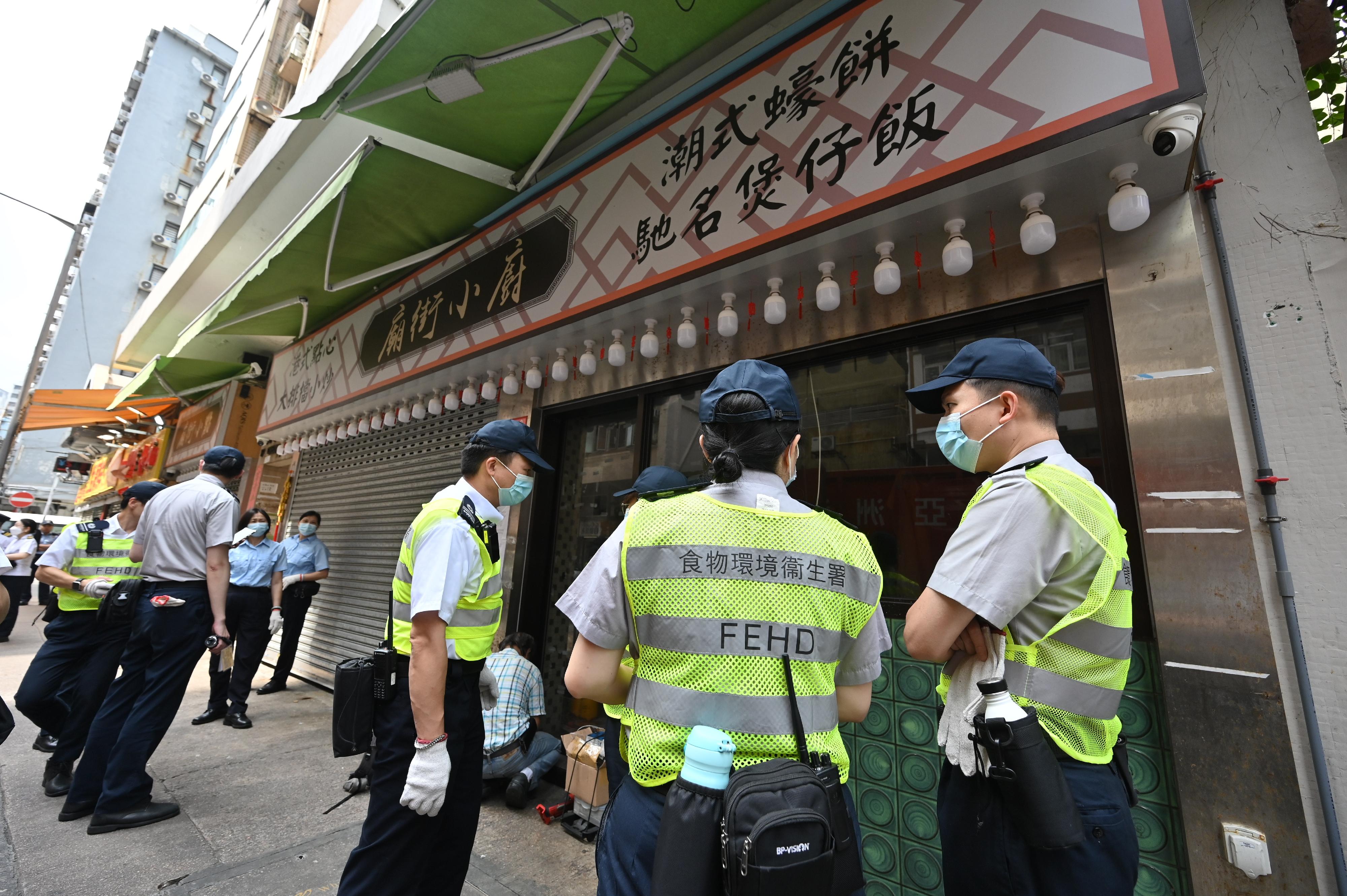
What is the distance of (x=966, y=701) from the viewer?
4.87 feet

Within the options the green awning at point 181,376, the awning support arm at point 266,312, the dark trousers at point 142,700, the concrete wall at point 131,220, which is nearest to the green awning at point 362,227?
the awning support arm at point 266,312

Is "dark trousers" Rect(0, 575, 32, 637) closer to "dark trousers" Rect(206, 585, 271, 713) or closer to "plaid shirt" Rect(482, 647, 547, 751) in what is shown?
"dark trousers" Rect(206, 585, 271, 713)

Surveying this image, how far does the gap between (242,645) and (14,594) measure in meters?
9.09

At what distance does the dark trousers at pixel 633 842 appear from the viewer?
1250 mm

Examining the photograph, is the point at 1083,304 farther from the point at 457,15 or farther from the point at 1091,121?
the point at 457,15

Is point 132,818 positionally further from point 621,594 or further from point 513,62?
point 513,62

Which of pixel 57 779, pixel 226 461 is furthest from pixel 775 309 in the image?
pixel 57 779

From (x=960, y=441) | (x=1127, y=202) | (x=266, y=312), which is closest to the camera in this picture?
(x=960, y=441)

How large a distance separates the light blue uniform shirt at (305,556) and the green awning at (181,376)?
4657 millimetres

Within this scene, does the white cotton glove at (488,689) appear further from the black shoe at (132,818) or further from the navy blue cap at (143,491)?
the navy blue cap at (143,491)

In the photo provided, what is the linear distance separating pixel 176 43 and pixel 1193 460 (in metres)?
50.4

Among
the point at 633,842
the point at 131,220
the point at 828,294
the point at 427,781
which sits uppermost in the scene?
the point at 131,220

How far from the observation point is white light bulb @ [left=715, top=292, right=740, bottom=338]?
11.3ft

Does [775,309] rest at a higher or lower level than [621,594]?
higher
